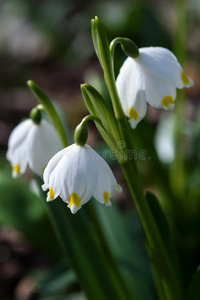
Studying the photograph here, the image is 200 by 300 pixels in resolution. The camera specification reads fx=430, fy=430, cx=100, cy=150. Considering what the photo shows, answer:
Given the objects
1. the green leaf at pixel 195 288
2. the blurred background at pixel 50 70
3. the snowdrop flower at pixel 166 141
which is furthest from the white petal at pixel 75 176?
the snowdrop flower at pixel 166 141

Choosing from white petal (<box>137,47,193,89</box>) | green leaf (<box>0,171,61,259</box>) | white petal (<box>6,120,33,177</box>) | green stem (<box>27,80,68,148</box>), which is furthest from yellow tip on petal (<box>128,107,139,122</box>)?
green leaf (<box>0,171,61,259</box>)

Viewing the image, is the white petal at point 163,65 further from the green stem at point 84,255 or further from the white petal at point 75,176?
the green stem at point 84,255

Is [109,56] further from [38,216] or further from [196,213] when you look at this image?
[196,213]

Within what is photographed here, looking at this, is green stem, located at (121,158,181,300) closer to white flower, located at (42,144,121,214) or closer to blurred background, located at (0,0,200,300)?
white flower, located at (42,144,121,214)

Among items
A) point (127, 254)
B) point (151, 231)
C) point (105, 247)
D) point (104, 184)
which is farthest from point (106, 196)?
point (127, 254)

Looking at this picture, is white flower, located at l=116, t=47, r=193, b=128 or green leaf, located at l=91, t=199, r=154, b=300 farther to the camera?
green leaf, located at l=91, t=199, r=154, b=300

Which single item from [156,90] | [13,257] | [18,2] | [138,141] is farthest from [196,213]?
[18,2]

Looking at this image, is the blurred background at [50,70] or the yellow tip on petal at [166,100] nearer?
the yellow tip on petal at [166,100]

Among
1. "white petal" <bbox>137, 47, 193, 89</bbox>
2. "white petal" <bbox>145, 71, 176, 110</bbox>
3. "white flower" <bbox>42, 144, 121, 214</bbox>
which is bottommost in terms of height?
"white flower" <bbox>42, 144, 121, 214</bbox>
